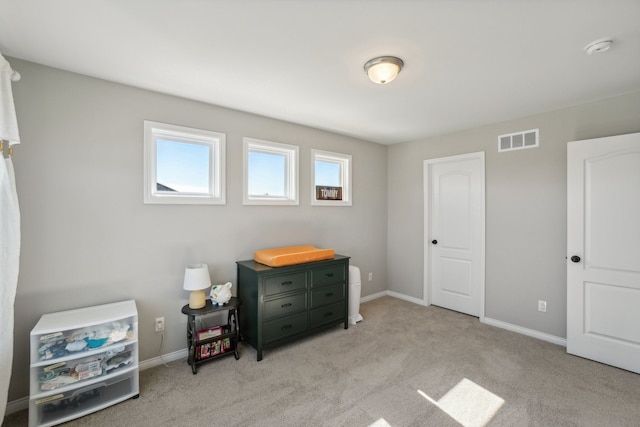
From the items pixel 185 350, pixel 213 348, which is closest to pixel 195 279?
pixel 213 348

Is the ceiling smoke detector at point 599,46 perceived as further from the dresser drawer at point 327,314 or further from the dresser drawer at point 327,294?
the dresser drawer at point 327,314

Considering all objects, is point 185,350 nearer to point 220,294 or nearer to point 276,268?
point 220,294

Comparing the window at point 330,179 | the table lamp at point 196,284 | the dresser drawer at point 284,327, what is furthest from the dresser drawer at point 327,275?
the table lamp at point 196,284

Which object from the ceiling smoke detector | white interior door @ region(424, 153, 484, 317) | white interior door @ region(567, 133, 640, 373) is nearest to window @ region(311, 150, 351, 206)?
white interior door @ region(424, 153, 484, 317)

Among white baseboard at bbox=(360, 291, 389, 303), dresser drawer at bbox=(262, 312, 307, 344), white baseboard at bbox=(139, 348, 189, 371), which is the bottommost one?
white baseboard at bbox=(139, 348, 189, 371)

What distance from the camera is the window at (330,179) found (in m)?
3.87

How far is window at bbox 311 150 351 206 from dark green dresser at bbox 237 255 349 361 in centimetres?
95

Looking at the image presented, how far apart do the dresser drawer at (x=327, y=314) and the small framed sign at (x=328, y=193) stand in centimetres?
142

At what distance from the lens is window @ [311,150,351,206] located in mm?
3866

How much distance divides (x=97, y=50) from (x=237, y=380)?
2706 mm

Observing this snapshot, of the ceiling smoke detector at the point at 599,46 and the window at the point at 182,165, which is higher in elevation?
the ceiling smoke detector at the point at 599,46

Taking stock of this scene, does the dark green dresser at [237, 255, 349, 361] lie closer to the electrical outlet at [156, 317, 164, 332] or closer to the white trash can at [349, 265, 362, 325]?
the white trash can at [349, 265, 362, 325]

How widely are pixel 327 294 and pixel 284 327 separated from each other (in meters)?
0.62

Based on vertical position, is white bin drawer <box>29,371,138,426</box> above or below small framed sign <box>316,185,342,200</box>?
below
